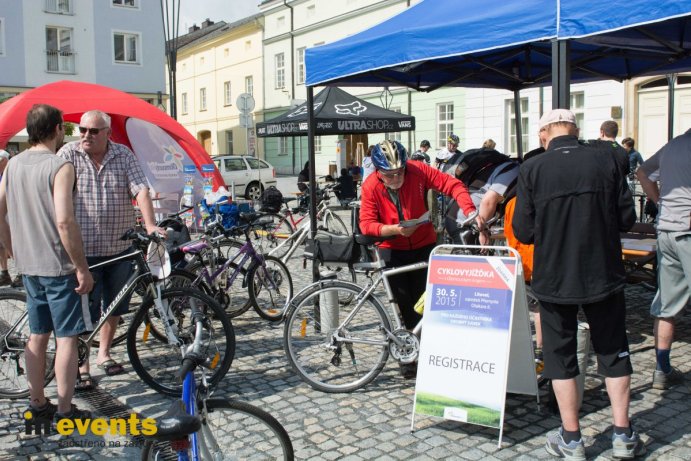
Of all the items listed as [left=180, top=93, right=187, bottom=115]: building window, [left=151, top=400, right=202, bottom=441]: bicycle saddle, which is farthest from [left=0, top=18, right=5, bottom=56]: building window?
[left=151, top=400, right=202, bottom=441]: bicycle saddle

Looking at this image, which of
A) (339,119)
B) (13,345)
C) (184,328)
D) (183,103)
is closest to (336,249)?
(184,328)

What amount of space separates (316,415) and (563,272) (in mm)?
1770

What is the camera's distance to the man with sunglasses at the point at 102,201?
4801mm

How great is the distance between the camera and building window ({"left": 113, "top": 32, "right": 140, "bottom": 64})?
112 ft

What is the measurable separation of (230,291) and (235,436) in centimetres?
384

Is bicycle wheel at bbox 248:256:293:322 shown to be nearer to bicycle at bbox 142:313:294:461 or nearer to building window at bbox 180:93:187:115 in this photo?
bicycle at bbox 142:313:294:461

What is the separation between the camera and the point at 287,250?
332 inches

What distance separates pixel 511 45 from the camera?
4.46 m

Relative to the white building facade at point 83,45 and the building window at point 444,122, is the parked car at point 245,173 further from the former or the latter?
the white building facade at point 83,45

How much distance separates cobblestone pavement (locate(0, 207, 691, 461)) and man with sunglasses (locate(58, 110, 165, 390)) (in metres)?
0.64

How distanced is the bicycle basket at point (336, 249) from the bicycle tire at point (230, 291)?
163 cm

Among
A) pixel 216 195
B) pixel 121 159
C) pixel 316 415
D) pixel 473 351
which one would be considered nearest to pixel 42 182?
pixel 121 159

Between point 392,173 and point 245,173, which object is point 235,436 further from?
point 245,173

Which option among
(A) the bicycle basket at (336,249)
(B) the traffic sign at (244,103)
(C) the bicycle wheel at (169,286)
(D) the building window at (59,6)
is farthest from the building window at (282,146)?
(A) the bicycle basket at (336,249)
